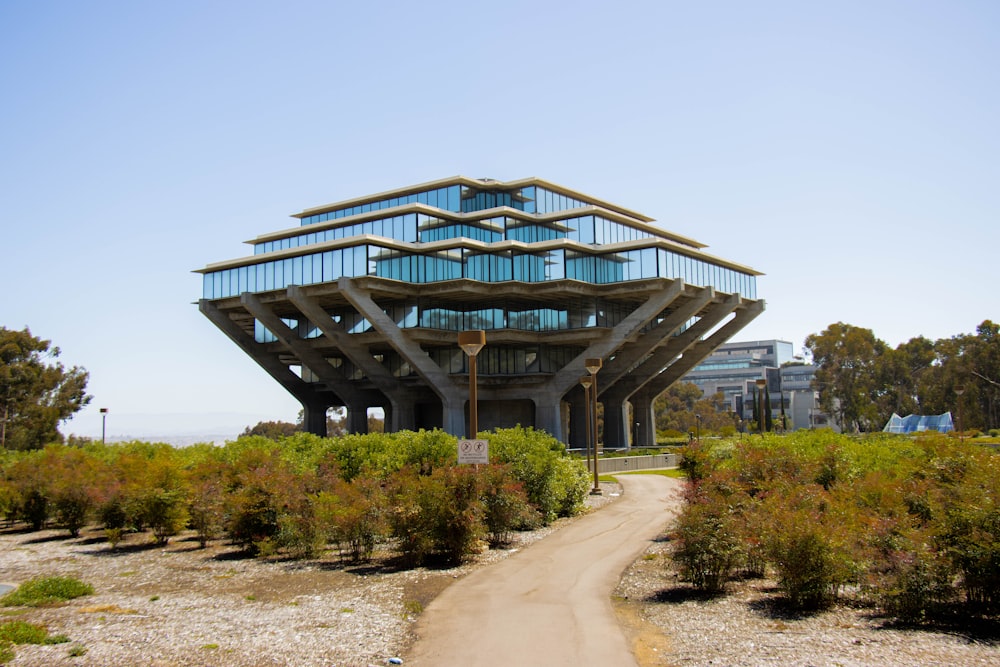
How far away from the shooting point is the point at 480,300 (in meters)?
63.3

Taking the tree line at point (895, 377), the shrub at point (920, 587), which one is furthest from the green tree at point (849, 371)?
the shrub at point (920, 587)

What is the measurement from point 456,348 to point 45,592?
49.9 m

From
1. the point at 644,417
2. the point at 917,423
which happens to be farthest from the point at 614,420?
the point at 917,423

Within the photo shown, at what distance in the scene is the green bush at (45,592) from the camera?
44.3 feet

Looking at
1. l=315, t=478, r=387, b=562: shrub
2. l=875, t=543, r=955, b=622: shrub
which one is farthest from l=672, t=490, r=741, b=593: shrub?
l=315, t=478, r=387, b=562: shrub

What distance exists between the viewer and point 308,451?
26.7m

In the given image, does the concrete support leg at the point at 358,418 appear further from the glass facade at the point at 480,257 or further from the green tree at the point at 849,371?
the green tree at the point at 849,371

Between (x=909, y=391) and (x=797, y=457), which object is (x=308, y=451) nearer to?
(x=797, y=457)

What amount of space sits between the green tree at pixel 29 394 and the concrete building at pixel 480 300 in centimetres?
1648

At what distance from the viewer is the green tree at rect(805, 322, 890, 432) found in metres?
96.2

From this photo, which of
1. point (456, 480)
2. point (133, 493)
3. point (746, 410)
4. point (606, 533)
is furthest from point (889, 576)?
point (746, 410)

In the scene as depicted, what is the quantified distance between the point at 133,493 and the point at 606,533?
12.5 m

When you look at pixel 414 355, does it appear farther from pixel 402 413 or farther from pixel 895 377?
pixel 895 377

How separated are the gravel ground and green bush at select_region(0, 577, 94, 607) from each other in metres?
0.32
